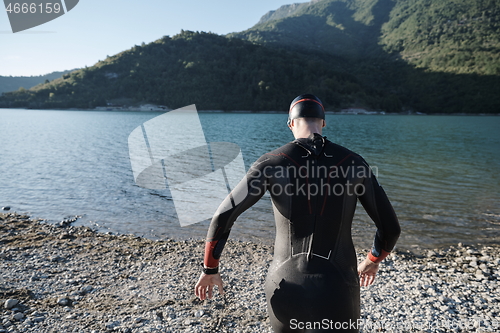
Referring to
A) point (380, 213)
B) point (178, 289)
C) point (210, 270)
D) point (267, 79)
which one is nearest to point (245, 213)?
point (178, 289)

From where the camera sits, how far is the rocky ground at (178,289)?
450 centimetres

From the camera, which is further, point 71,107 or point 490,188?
point 71,107

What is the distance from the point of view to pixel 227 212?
7.38 feet

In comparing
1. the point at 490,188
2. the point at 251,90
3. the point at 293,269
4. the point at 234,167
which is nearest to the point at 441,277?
the point at 293,269

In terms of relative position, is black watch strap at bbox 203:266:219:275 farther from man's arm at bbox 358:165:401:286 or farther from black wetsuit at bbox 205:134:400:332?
man's arm at bbox 358:165:401:286

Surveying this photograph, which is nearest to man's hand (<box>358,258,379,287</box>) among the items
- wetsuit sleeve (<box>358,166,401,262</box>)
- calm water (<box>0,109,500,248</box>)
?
wetsuit sleeve (<box>358,166,401,262</box>)

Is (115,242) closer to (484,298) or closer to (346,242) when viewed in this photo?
(346,242)

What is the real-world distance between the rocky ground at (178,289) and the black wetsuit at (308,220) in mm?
2599

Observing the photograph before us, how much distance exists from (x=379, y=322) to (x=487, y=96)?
154 metres

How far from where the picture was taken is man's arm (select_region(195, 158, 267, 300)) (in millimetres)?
2223

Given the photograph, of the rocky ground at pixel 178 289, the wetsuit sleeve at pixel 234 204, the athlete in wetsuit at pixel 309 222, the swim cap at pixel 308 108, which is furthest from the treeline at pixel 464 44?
the wetsuit sleeve at pixel 234 204

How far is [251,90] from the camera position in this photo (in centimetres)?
14375

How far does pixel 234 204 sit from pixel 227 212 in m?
0.08

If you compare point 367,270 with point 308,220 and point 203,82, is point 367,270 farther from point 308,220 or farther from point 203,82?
point 203,82
